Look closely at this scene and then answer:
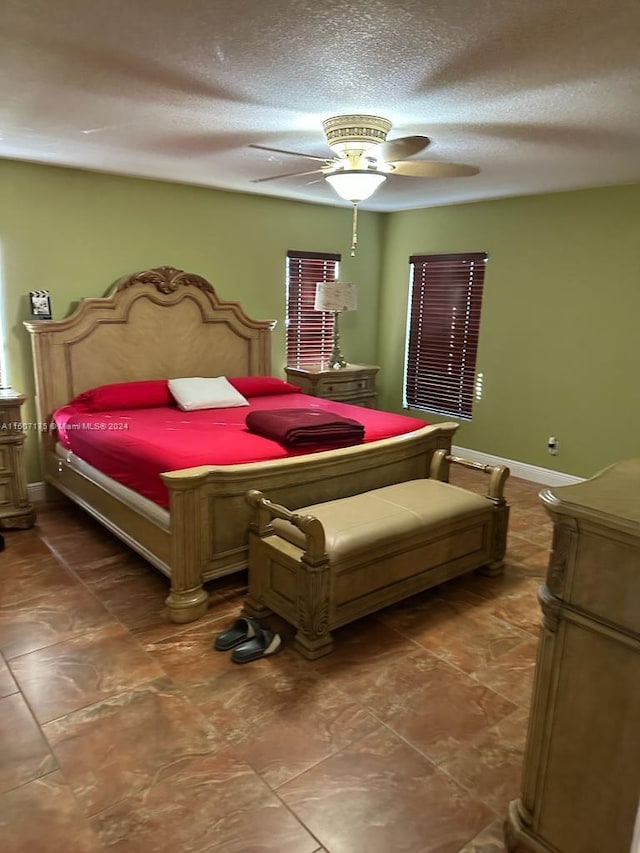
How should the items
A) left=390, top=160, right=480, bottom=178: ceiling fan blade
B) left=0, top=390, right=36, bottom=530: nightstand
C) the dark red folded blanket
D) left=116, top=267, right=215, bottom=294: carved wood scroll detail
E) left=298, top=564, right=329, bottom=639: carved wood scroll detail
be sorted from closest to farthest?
left=298, top=564, right=329, bottom=639: carved wood scroll detail
left=390, top=160, right=480, bottom=178: ceiling fan blade
the dark red folded blanket
left=0, top=390, right=36, bottom=530: nightstand
left=116, top=267, right=215, bottom=294: carved wood scroll detail

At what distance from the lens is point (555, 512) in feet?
4.58

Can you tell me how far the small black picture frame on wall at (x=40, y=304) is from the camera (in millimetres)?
3949

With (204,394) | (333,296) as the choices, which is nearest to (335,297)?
(333,296)

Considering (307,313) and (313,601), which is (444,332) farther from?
(313,601)

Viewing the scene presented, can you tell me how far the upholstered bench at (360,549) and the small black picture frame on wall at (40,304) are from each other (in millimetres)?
2232

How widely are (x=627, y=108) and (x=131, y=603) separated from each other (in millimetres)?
3148

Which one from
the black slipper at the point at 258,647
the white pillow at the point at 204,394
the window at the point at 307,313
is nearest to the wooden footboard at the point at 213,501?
the black slipper at the point at 258,647

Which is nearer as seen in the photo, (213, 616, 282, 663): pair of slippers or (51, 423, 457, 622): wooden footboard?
(213, 616, 282, 663): pair of slippers

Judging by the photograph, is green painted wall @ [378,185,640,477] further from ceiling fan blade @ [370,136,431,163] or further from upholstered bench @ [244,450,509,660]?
ceiling fan blade @ [370,136,431,163]

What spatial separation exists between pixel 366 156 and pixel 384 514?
1724mm

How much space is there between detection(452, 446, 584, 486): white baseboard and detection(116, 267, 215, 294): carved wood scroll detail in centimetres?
271

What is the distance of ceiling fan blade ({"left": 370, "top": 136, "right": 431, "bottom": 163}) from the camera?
249 centimetres

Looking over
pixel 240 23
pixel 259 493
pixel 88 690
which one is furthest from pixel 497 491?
pixel 240 23

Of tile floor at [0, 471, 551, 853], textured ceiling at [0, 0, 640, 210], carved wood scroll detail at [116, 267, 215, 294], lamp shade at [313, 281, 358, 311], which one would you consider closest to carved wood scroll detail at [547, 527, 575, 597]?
tile floor at [0, 471, 551, 853]
